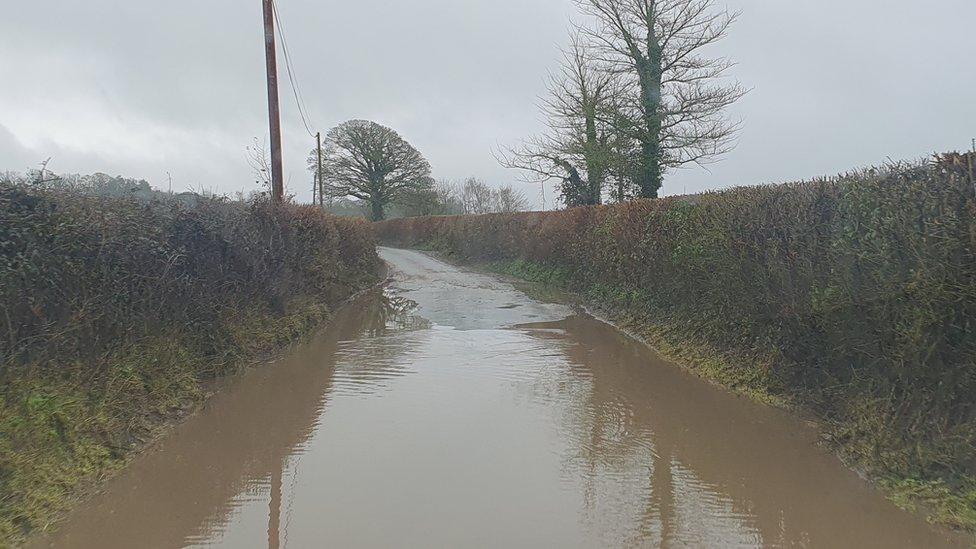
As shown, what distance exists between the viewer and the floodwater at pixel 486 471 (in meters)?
4.01

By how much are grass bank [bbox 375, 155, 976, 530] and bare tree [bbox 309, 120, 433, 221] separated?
41373 millimetres

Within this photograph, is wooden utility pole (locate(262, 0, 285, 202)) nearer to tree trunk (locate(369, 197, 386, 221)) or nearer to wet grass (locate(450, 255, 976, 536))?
wet grass (locate(450, 255, 976, 536))

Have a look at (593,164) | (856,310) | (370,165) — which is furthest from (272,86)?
(370,165)

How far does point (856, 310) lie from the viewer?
5383 mm

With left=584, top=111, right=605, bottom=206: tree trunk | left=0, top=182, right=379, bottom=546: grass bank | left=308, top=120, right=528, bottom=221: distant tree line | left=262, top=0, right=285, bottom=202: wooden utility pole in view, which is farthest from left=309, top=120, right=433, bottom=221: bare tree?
left=0, top=182, right=379, bottom=546: grass bank

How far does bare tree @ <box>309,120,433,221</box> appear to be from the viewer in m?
49.2

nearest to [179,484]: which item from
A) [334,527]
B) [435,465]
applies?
[334,527]

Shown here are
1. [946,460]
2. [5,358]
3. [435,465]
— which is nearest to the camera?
[946,460]

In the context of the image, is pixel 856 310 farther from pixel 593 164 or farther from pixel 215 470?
pixel 593 164

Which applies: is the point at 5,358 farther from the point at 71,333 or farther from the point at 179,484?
the point at 179,484

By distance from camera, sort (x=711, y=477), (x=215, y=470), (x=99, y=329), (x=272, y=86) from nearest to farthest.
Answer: (x=711, y=477)
(x=215, y=470)
(x=99, y=329)
(x=272, y=86)

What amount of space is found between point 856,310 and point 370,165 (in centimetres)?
4681

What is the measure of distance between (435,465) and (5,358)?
327 centimetres

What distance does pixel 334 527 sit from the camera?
4.07 metres
